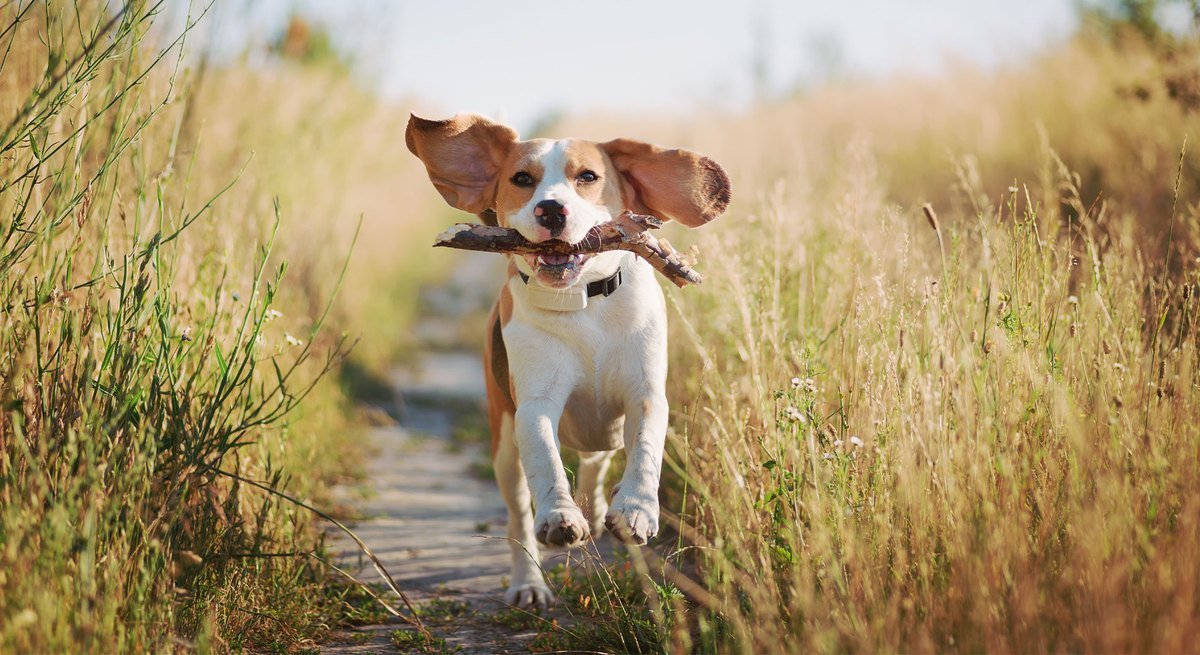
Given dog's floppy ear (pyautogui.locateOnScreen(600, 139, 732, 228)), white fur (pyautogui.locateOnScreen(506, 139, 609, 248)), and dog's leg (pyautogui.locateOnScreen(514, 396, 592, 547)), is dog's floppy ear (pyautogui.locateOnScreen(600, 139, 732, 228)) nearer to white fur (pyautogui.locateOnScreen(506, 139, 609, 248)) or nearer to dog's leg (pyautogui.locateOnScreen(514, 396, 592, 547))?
white fur (pyautogui.locateOnScreen(506, 139, 609, 248))

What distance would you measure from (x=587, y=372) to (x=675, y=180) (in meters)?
0.68

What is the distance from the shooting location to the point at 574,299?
3.03 metres

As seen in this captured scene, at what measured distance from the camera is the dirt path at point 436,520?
3.16 metres

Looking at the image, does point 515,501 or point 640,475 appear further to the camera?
point 515,501

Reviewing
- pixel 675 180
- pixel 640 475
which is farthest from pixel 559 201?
pixel 640 475

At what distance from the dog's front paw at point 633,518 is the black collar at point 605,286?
701 mm

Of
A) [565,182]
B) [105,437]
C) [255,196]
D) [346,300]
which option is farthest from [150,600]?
[346,300]

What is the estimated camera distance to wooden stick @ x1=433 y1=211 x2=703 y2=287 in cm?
285

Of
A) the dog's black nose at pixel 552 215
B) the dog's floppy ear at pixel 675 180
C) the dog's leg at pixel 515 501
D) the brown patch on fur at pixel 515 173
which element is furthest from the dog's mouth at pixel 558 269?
the dog's leg at pixel 515 501

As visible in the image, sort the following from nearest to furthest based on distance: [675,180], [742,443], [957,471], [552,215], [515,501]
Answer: [957,471] < [742,443] < [552,215] < [675,180] < [515,501]

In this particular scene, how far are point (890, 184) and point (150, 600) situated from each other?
6.41m

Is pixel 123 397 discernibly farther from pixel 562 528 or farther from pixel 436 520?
pixel 436 520

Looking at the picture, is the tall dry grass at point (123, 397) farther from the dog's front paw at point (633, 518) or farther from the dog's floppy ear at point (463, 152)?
the dog's front paw at point (633, 518)

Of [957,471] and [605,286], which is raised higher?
[605,286]
